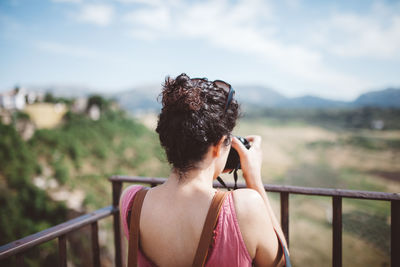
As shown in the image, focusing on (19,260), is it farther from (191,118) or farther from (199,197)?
(191,118)

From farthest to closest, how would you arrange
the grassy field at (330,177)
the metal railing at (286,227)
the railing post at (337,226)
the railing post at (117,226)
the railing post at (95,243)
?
the grassy field at (330,177) < the railing post at (117,226) < the railing post at (95,243) < the railing post at (337,226) < the metal railing at (286,227)

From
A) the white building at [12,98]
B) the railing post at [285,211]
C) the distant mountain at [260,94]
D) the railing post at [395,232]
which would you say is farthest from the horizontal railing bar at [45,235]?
the distant mountain at [260,94]

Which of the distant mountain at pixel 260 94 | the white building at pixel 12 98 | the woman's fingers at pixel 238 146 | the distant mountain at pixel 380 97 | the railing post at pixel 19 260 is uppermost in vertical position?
the distant mountain at pixel 260 94

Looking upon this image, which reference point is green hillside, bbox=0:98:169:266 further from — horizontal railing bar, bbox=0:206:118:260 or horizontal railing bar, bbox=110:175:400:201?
horizontal railing bar, bbox=110:175:400:201

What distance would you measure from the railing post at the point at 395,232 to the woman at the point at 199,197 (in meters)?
0.90

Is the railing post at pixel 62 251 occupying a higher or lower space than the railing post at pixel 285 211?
lower

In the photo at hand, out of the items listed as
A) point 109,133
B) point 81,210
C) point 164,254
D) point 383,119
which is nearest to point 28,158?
point 81,210

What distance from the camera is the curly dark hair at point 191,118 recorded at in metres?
0.94

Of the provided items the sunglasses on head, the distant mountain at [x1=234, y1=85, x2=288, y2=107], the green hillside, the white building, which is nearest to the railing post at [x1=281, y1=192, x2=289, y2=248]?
the sunglasses on head

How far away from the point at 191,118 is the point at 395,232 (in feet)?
4.75

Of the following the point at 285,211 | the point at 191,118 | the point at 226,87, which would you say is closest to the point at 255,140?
the point at 226,87

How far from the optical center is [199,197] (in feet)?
3.29

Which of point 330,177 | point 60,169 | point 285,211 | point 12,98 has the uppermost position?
point 12,98

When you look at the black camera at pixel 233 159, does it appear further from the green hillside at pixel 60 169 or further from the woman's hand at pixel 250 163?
the green hillside at pixel 60 169
